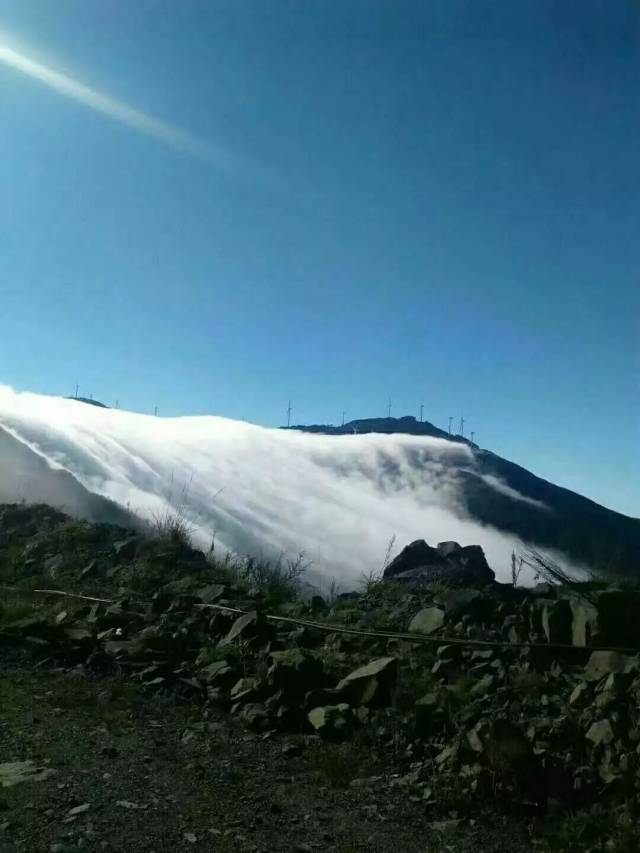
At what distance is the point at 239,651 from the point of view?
6.79m

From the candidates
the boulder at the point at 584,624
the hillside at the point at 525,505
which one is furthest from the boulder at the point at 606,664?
the hillside at the point at 525,505

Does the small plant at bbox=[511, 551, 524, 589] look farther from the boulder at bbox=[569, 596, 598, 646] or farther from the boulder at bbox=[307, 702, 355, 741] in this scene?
the boulder at bbox=[307, 702, 355, 741]

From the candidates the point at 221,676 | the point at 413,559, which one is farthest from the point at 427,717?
the point at 413,559

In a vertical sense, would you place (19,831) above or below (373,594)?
below

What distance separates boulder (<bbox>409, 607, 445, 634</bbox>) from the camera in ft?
22.8

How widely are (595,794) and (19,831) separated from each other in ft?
9.45

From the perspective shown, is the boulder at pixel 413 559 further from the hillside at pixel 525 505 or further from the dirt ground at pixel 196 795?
the hillside at pixel 525 505

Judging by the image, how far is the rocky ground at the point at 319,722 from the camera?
408 centimetres

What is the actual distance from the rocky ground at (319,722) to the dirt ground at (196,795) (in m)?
0.01

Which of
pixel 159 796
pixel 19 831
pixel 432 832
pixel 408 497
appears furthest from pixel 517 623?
pixel 408 497

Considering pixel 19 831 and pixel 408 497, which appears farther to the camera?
pixel 408 497

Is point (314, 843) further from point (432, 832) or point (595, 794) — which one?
point (595, 794)

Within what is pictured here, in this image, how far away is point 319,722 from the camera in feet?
17.9

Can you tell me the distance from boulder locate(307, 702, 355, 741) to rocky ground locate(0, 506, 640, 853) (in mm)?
13
